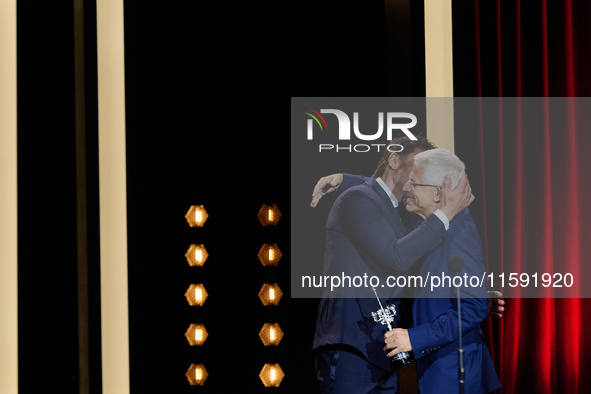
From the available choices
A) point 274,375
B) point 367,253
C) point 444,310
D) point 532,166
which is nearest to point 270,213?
point 367,253

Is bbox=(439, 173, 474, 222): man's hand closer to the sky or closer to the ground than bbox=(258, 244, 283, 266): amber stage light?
closer to the sky

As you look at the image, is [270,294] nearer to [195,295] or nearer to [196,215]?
[195,295]

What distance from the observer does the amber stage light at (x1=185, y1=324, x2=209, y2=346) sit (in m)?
2.00

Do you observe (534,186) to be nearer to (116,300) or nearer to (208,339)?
(208,339)

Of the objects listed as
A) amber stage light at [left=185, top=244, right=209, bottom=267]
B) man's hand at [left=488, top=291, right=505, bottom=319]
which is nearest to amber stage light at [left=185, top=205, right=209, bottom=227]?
amber stage light at [left=185, top=244, right=209, bottom=267]

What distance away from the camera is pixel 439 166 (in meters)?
1.86

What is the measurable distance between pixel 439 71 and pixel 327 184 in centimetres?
60

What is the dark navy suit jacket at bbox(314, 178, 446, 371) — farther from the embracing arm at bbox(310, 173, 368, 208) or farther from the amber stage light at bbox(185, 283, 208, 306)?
the amber stage light at bbox(185, 283, 208, 306)

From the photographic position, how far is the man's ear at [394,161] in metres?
1.86

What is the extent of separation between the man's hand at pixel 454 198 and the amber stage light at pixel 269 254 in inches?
25.3

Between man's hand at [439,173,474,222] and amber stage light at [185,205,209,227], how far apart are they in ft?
2.95

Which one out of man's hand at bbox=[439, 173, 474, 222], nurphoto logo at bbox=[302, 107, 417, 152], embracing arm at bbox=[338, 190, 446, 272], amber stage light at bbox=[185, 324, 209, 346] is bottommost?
Answer: amber stage light at bbox=[185, 324, 209, 346]

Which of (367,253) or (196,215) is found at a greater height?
(196,215)

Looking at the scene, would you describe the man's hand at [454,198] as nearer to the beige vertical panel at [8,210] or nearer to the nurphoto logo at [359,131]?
the nurphoto logo at [359,131]
